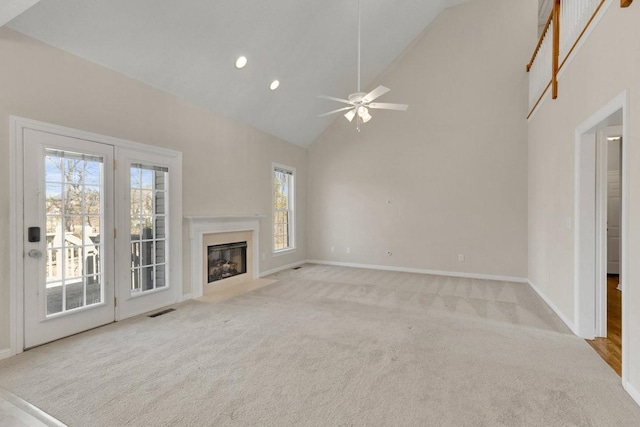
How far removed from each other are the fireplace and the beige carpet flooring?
3.09 ft

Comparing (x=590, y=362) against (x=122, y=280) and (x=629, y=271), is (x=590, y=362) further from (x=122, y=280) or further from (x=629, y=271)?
(x=122, y=280)

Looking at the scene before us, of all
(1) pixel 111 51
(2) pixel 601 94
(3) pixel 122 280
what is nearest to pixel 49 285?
(3) pixel 122 280

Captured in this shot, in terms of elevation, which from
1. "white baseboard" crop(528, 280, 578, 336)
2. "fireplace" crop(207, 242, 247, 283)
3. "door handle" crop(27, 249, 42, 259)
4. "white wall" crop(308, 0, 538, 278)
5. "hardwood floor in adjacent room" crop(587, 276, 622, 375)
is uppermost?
"white wall" crop(308, 0, 538, 278)

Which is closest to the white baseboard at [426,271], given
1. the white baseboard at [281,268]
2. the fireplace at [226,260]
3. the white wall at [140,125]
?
the white baseboard at [281,268]

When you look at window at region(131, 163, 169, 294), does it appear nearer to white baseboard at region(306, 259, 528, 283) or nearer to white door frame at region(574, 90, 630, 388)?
Result: white baseboard at region(306, 259, 528, 283)

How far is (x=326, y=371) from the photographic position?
2.53m

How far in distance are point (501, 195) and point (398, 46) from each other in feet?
11.4

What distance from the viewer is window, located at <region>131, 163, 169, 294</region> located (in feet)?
12.7

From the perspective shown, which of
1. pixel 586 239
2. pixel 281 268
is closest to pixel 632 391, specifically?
pixel 586 239

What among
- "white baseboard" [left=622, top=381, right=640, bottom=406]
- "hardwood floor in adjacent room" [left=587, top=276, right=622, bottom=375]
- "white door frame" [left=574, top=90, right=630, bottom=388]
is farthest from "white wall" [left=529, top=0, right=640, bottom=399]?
"hardwood floor in adjacent room" [left=587, top=276, right=622, bottom=375]

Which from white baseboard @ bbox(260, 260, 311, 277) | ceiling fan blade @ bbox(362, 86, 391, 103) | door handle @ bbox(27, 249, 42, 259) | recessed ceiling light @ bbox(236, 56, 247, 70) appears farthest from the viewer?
white baseboard @ bbox(260, 260, 311, 277)

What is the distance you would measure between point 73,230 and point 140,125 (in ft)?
4.70

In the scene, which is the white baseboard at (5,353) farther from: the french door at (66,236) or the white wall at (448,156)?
the white wall at (448,156)

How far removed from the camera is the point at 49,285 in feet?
10.1
